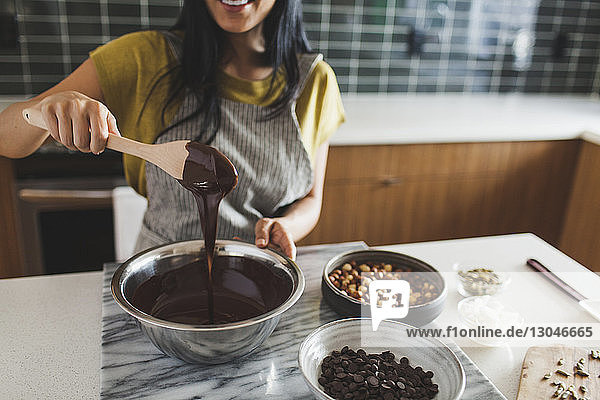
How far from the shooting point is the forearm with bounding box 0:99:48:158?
1082 mm

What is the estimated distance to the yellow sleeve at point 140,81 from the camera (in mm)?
1236

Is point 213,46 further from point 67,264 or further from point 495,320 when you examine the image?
point 67,264

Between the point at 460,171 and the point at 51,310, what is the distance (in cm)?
186

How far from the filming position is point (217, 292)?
987 mm

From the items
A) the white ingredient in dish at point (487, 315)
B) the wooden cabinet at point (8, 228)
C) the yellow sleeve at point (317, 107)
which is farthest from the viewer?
the wooden cabinet at point (8, 228)

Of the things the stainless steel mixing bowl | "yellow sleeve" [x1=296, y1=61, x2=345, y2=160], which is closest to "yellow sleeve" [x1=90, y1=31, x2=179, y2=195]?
"yellow sleeve" [x1=296, y1=61, x2=345, y2=160]

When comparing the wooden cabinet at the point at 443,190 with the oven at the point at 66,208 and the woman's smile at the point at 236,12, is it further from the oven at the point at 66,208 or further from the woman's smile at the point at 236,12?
the woman's smile at the point at 236,12

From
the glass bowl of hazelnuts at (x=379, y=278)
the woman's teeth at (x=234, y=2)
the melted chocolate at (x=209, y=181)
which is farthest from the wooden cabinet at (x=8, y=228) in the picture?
the glass bowl of hazelnuts at (x=379, y=278)

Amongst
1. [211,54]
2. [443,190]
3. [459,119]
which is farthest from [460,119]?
[211,54]

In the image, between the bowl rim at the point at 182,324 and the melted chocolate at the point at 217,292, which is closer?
the bowl rim at the point at 182,324

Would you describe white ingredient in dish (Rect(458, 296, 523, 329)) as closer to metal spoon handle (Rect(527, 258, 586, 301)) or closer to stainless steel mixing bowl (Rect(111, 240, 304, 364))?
metal spoon handle (Rect(527, 258, 586, 301))

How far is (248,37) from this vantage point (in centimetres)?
136

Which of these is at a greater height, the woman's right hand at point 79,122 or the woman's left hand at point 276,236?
the woman's right hand at point 79,122

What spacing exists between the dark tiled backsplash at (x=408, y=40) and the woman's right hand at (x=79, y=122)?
64.7 inches
